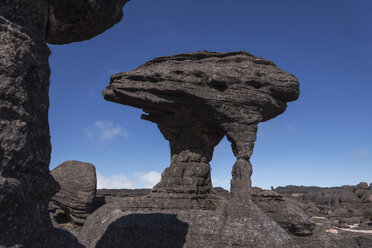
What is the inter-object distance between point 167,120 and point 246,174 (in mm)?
3955

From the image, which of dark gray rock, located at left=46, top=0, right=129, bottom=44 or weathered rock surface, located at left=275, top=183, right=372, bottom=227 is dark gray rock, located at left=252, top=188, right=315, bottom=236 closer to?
dark gray rock, located at left=46, top=0, right=129, bottom=44

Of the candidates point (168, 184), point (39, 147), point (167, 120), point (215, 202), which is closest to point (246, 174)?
point (215, 202)

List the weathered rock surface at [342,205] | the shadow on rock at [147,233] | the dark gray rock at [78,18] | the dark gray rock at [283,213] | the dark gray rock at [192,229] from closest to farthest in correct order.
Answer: the dark gray rock at [78,18] → the dark gray rock at [192,229] → the shadow on rock at [147,233] → the dark gray rock at [283,213] → the weathered rock surface at [342,205]

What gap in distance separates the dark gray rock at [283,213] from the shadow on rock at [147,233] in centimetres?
360

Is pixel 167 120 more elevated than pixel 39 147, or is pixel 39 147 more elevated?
pixel 167 120

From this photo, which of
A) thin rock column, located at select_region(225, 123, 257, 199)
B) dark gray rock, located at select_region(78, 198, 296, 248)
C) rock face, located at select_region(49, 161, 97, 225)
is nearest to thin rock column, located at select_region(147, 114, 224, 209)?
dark gray rock, located at select_region(78, 198, 296, 248)

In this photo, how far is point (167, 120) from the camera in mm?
13461

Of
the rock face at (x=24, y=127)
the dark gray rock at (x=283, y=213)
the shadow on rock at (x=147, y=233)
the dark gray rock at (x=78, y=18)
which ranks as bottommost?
the shadow on rock at (x=147, y=233)

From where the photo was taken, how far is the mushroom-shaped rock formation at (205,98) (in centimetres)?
1202

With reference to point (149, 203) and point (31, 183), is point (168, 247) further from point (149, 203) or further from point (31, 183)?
point (31, 183)

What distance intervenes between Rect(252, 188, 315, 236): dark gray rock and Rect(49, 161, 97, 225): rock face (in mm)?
8589

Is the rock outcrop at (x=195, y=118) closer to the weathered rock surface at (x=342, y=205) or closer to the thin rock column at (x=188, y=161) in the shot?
the thin rock column at (x=188, y=161)

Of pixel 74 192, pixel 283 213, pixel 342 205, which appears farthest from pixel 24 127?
pixel 342 205

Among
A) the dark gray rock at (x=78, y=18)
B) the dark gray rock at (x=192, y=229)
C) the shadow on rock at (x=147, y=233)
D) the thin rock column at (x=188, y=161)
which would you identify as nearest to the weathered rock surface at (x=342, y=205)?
the thin rock column at (x=188, y=161)
